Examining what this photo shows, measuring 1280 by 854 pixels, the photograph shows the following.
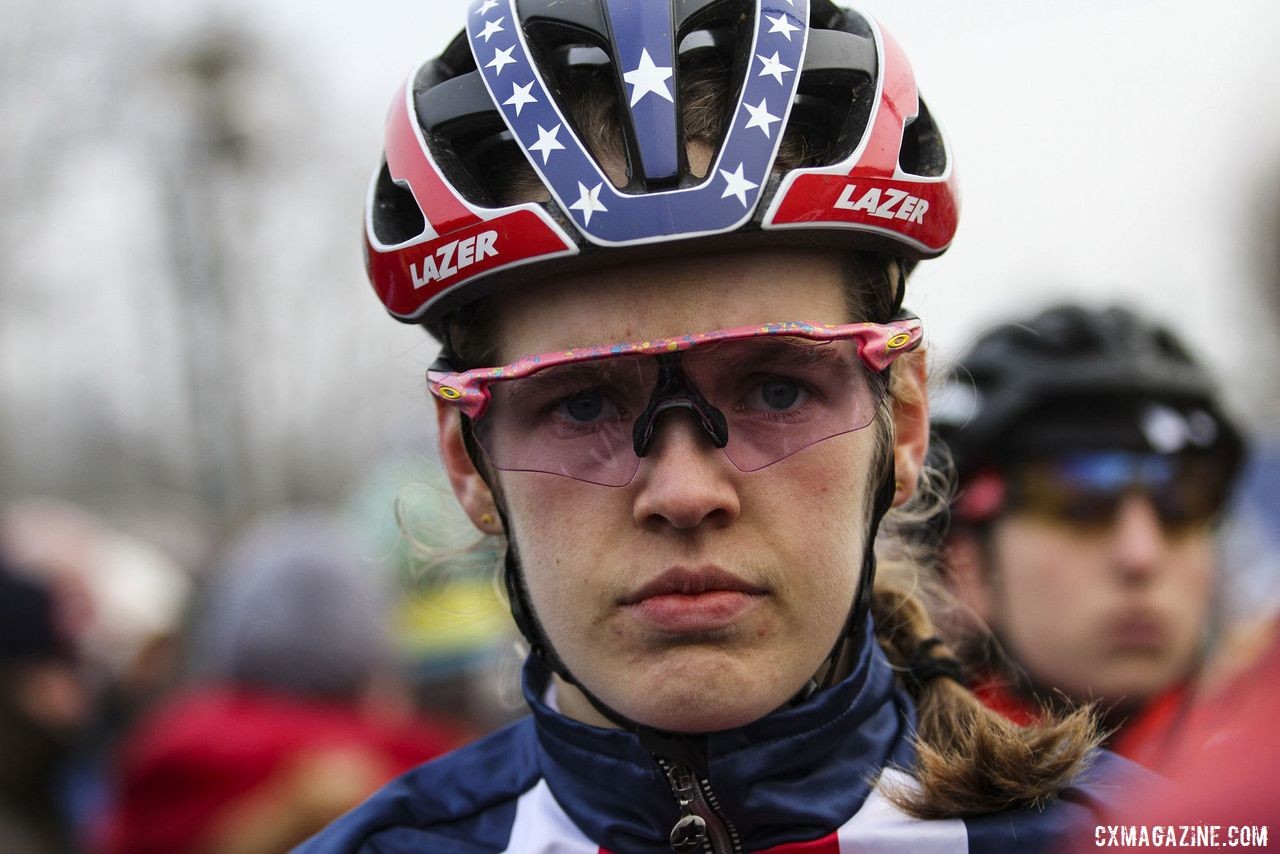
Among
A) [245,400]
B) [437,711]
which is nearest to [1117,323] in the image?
[437,711]

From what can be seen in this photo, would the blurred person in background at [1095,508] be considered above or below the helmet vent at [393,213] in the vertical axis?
below

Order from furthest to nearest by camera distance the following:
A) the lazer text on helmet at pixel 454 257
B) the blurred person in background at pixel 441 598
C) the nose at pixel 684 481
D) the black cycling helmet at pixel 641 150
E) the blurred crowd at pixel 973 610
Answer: the blurred crowd at pixel 973 610, the blurred person in background at pixel 441 598, the lazer text on helmet at pixel 454 257, the black cycling helmet at pixel 641 150, the nose at pixel 684 481

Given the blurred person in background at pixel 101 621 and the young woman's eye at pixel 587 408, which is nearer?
the young woman's eye at pixel 587 408

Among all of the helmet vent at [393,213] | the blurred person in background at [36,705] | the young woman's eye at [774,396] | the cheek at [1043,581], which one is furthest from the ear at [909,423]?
the blurred person in background at [36,705]

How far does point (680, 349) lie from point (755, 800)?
883 mm

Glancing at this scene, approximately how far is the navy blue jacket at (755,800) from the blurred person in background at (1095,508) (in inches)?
54.2

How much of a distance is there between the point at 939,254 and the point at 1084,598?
181cm

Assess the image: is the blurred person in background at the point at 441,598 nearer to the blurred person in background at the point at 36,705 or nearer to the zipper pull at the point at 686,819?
the zipper pull at the point at 686,819

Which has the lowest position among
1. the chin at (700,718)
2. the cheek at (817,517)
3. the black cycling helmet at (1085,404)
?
the chin at (700,718)

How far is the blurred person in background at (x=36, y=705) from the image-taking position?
4.81m

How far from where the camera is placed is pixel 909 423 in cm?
275

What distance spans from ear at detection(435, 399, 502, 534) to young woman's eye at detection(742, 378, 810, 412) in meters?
0.70

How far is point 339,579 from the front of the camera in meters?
4.93

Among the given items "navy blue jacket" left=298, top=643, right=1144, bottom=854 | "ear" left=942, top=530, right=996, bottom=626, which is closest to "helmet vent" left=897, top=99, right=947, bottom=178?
"navy blue jacket" left=298, top=643, right=1144, bottom=854
